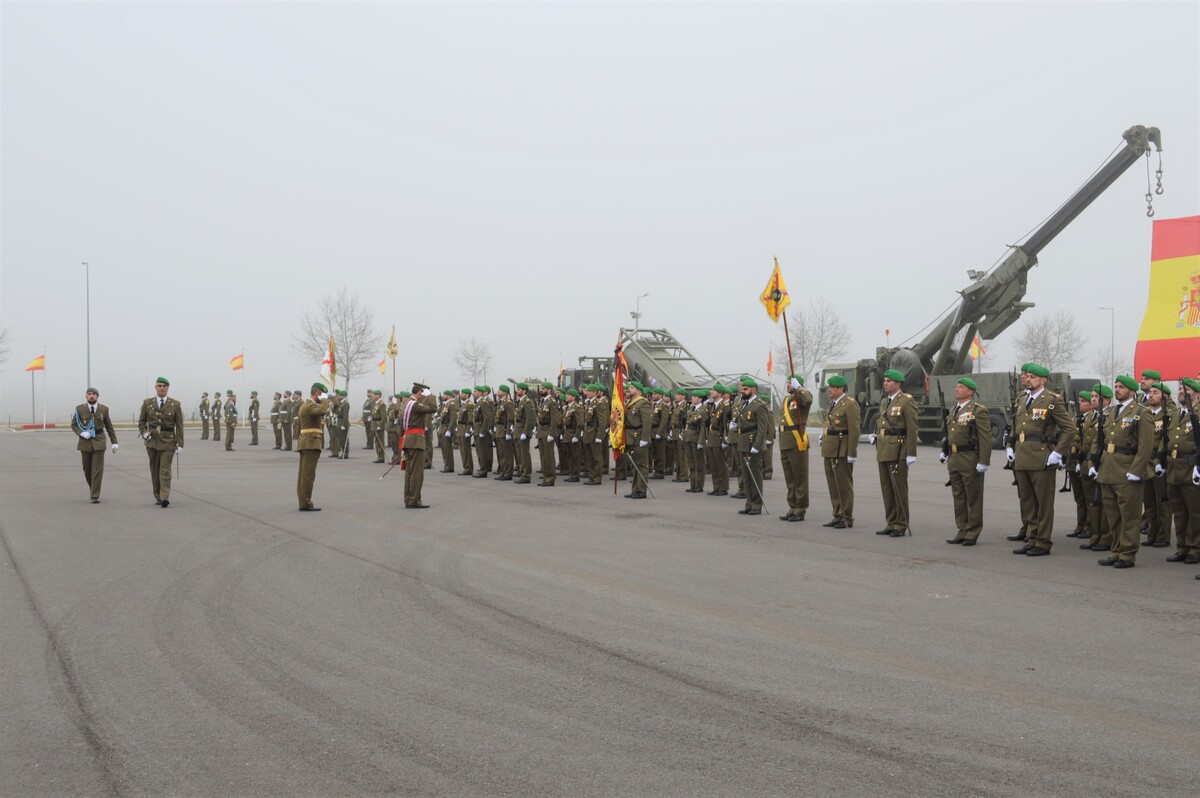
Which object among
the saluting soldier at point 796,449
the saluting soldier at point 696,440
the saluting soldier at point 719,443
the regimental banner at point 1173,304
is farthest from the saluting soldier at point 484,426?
the regimental banner at point 1173,304

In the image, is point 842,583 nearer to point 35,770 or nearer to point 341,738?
point 341,738

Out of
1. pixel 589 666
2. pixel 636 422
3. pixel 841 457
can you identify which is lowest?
pixel 589 666

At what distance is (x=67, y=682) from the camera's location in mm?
5219

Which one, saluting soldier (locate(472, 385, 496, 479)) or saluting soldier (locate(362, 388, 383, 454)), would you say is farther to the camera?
saluting soldier (locate(362, 388, 383, 454))

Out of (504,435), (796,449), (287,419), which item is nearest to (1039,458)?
(796,449)

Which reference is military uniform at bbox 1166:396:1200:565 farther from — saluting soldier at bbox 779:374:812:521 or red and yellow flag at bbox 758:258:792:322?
red and yellow flag at bbox 758:258:792:322

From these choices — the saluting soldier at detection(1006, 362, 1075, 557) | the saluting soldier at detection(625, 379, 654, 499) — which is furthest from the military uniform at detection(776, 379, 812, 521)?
the saluting soldier at detection(625, 379, 654, 499)

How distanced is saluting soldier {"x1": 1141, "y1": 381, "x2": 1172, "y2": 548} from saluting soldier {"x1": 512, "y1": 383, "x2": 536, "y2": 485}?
10927 millimetres

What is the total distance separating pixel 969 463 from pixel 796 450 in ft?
8.77

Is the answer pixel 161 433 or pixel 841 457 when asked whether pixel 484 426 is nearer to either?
pixel 161 433

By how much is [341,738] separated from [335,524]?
7717mm

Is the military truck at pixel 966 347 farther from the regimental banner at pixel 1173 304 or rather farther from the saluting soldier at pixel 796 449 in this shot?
the saluting soldier at pixel 796 449

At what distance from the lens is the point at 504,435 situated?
18.7 m

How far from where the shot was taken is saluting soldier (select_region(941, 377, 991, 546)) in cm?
1009
